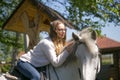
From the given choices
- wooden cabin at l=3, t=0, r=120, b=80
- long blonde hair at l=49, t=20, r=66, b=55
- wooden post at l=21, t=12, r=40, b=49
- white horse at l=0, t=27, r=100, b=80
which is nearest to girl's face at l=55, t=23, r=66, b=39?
long blonde hair at l=49, t=20, r=66, b=55

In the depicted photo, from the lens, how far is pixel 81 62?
127 inches

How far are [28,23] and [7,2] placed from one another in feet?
21.5

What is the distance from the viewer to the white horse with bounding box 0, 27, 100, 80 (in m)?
3.12

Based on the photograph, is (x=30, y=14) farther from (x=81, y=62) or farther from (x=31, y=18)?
(x=81, y=62)

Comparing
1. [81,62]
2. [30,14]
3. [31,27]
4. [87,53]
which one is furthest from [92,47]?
[30,14]

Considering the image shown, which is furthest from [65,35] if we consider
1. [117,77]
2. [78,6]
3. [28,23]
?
[117,77]

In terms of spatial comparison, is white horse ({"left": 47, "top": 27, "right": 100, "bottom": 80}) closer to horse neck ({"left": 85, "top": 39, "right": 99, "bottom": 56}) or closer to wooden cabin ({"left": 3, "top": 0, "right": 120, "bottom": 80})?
horse neck ({"left": 85, "top": 39, "right": 99, "bottom": 56})

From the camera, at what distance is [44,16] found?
988 cm

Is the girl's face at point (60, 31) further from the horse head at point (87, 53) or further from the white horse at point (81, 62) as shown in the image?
the horse head at point (87, 53)

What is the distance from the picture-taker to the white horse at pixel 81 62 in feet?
10.2

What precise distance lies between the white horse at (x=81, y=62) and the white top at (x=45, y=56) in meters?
0.08

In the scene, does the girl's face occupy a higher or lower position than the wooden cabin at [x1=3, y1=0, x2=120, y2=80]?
higher

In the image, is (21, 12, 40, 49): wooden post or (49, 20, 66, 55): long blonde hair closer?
(49, 20, 66, 55): long blonde hair

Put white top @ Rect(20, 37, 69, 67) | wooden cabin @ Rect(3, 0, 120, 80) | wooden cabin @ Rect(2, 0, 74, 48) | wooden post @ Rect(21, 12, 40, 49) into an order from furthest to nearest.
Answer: wooden post @ Rect(21, 12, 40, 49)
wooden cabin @ Rect(2, 0, 74, 48)
wooden cabin @ Rect(3, 0, 120, 80)
white top @ Rect(20, 37, 69, 67)
